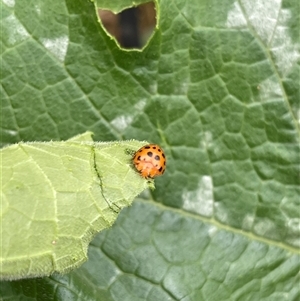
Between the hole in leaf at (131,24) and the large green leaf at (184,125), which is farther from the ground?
the large green leaf at (184,125)

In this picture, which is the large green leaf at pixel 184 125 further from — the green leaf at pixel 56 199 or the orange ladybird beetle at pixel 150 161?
the green leaf at pixel 56 199

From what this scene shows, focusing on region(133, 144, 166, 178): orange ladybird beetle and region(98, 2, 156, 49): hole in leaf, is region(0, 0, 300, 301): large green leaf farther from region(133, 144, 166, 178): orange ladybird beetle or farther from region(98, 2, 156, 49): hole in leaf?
region(98, 2, 156, 49): hole in leaf

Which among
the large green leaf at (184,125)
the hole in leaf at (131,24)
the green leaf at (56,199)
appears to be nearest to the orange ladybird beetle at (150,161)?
the green leaf at (56,199)

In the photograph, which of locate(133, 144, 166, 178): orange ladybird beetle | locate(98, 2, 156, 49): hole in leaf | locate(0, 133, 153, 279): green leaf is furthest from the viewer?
locate(98, 2, 156, 49): hole in leaf

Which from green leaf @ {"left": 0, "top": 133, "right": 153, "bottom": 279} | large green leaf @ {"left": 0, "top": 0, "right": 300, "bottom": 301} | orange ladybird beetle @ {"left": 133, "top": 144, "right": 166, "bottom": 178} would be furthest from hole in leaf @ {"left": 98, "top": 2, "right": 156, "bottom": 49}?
green leaf @ {"left": 0, "top": 133, "right": 153, "bottom": 279}

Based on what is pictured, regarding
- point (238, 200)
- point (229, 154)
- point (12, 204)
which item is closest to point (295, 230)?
point (238, 200)
